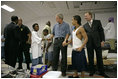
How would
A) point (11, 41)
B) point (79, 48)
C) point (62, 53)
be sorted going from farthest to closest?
point (11, 41), point (62, 53), point (79, 48)

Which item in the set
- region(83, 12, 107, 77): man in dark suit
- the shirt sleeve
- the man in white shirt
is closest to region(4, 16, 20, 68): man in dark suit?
the shirt sleeve

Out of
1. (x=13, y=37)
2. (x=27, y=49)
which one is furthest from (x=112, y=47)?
(x=13, y=37)

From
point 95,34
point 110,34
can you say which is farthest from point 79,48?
point 110,34

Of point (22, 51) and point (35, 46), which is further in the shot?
point (35, 46)

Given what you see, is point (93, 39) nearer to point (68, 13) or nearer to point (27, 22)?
point (68, 13)

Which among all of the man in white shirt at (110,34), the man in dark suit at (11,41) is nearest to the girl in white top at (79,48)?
the man in white shirt at (110,34)

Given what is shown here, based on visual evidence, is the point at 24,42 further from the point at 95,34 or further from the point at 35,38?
the point at 95,34

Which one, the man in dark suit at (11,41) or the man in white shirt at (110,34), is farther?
the man in white shirt at (110,34)

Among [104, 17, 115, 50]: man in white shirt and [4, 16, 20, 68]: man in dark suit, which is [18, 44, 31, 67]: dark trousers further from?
[104, 17, 115, 50]: man in white shirt

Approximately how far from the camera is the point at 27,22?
3205 mm

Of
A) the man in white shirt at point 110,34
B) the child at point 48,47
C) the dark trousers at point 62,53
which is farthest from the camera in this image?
the child at point 48,47

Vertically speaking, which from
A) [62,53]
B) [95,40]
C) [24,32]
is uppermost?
[24,32]

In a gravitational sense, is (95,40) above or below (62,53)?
above

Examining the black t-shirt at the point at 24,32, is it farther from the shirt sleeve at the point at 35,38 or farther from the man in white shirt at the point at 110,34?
the man in white shirt at the point at 110,34
